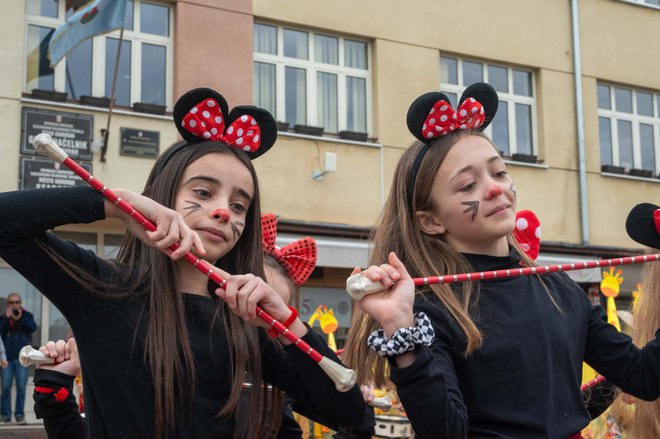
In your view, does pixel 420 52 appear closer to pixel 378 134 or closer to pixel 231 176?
pixel 378 134

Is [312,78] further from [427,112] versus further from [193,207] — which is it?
[193,207]

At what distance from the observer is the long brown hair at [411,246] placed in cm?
258

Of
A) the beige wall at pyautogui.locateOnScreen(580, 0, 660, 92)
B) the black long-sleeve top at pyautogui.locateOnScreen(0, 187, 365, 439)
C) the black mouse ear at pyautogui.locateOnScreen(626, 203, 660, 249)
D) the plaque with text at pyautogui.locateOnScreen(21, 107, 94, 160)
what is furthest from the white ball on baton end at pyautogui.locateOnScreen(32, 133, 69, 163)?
the beige wall at pyautogui.locateOnScreen(580, 0, 660, 92)

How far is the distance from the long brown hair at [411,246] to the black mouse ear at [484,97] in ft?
0.44

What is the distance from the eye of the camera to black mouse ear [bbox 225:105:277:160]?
2.73 metres

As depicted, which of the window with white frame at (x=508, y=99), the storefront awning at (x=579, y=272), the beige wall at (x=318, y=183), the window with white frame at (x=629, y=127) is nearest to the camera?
the beige wall at (x=318, y=183)

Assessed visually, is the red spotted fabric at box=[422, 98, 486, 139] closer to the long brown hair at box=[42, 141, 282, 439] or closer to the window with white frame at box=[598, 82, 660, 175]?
the long brown hair at box=[42, 141, 282, 439]

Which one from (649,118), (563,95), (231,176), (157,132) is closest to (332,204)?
(157,132)

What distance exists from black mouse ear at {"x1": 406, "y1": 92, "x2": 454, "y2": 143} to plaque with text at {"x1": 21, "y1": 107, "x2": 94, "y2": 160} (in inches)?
288

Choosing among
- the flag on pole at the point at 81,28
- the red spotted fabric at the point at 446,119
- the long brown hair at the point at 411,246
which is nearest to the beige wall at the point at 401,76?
the flag on pole at the point at 81,28

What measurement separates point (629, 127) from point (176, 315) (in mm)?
12469

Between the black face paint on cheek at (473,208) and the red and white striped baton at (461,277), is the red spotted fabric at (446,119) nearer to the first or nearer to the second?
the black face paint on cheek at (473,208)

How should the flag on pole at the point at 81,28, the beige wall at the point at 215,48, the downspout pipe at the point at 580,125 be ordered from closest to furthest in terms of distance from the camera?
the flag on pole at the point at 81,28, the beige wall at the point at 215,48, the downspout pipe at the point at 580,125

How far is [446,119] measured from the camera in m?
2.71
